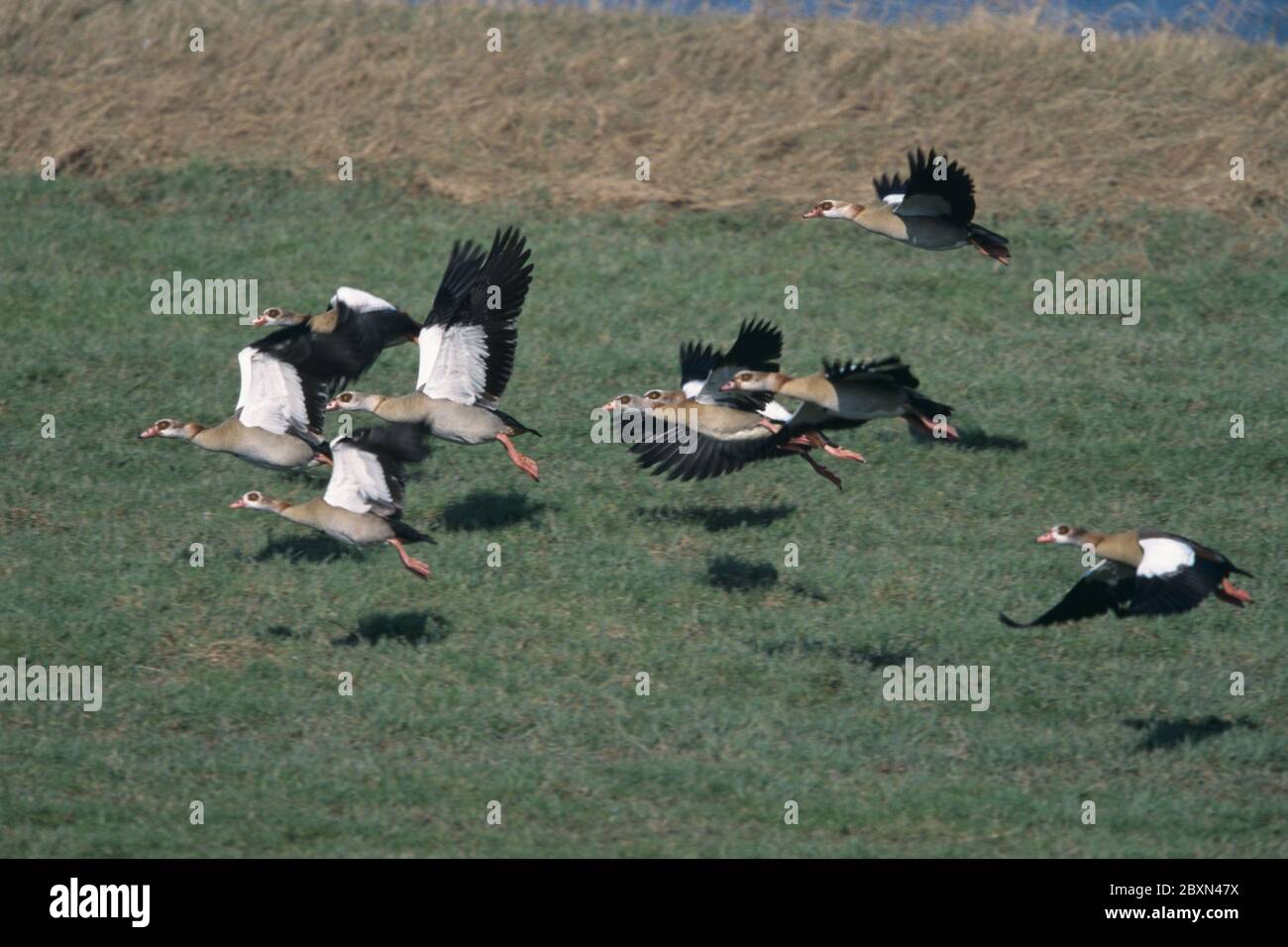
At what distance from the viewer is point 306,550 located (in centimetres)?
1114

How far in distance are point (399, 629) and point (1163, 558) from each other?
4.37m

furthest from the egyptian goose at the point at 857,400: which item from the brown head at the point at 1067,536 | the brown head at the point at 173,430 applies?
the brown head at the point at 173,430

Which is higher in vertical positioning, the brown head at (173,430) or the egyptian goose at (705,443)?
the brown head at (173,430)

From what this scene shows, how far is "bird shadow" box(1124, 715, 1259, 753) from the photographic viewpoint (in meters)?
9.06

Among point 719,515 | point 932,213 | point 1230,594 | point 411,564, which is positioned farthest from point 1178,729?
point 411,564

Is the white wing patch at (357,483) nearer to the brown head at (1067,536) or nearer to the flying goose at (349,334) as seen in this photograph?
the flying goose at (349,334)

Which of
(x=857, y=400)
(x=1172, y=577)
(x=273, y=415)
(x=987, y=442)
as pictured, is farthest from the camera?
(x=987, y=442)

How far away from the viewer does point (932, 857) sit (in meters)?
7.92

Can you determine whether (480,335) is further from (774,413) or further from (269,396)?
(774,413)

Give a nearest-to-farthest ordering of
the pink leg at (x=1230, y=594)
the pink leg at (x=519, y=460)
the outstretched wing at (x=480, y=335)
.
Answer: the pink leg at (x=1230, y=594) < the outstretched wing at (x=480, y=335) < the pink leg at (x=519, y=460)

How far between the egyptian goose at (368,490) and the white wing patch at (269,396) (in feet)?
3.62

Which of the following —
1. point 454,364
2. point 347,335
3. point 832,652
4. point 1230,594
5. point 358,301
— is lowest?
point 832,652

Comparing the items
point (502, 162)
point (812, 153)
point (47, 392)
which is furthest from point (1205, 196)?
point (47, 392)

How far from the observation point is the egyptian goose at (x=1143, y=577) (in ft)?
27.8
